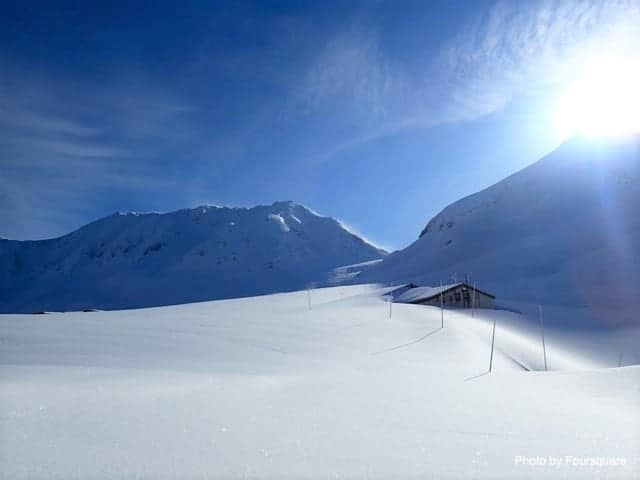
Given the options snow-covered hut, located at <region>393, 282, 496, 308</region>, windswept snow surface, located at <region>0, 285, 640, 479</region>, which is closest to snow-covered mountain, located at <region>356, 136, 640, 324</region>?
snow-covered hut, located at <region>393, 282, 496, 308</region>

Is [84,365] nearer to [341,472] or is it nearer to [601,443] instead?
[341,472]

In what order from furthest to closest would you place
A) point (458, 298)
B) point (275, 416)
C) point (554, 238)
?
point (554, 238)
point (458, 298)
point (275, 416)

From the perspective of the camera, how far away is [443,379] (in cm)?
1074

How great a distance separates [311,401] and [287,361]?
5.15m

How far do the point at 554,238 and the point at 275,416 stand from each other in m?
92.2

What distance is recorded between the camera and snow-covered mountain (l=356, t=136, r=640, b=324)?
2379 inches

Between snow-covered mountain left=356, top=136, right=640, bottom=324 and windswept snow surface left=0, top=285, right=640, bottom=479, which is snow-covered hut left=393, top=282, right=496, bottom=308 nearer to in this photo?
snow-covered mountain left=356, top=136, right=640, bottom=324

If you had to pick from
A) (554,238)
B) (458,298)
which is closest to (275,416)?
(458,298)

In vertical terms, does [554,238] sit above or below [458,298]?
above

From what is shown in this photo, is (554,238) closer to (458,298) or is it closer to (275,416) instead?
(458,298)

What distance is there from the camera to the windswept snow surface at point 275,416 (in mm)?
4223

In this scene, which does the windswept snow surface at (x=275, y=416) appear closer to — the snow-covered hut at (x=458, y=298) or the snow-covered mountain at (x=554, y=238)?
the snow-covered hut at (x=458, y=298)

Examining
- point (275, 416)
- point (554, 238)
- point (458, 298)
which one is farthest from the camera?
point (554, 238)

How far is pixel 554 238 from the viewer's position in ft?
275
